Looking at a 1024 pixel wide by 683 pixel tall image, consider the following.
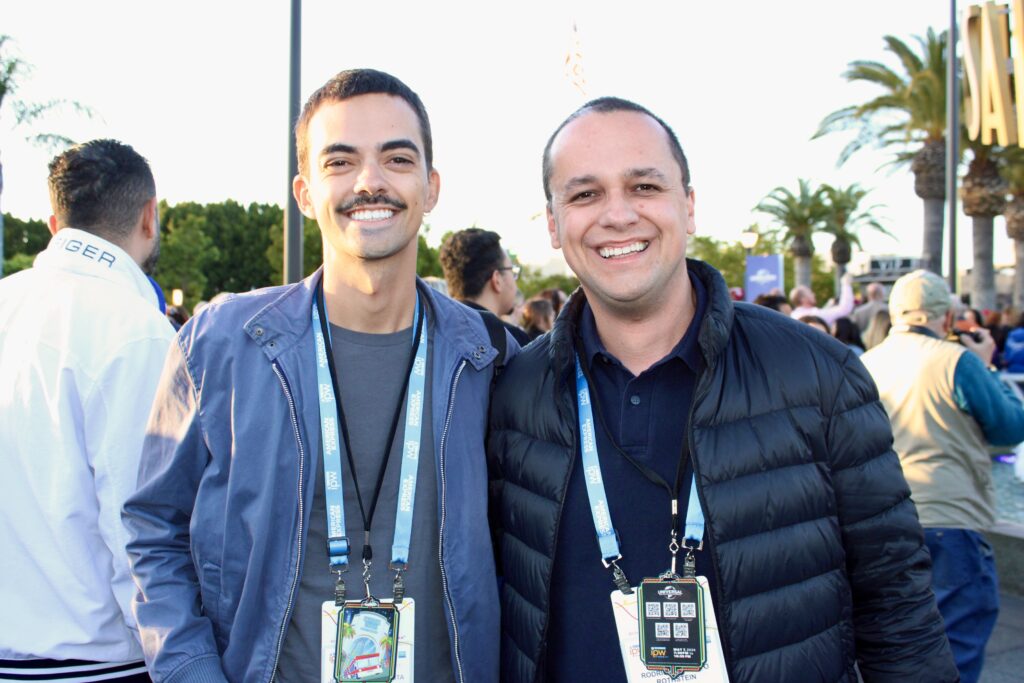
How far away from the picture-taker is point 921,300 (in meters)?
4.61

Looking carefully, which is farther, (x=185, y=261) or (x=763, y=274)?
(x=185, y=261)

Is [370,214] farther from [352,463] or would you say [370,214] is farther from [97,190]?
[97,190]

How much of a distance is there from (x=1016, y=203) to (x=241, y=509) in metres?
29.2

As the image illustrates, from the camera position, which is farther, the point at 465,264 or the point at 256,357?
the point at 465,264

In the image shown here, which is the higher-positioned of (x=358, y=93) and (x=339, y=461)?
(x=358, y=93)

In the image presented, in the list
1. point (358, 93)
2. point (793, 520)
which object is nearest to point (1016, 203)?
point (793, 520)

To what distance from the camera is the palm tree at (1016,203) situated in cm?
2348

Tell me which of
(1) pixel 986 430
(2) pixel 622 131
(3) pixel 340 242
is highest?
(2) pixel 622 131

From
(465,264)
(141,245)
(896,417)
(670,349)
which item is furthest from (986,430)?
(141,245)

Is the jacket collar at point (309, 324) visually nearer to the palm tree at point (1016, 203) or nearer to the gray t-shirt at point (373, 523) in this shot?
the gray t-shirt at point (373, 523)

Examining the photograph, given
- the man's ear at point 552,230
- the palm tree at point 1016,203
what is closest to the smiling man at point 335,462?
the man's ear at point 552,230

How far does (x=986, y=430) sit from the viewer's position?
4.31m

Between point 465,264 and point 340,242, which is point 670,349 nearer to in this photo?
point 340,242

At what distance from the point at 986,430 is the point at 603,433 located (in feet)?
9.50
